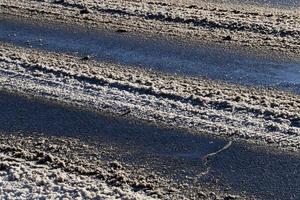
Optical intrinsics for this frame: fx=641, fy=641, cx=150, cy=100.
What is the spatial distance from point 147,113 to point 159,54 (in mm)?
2017

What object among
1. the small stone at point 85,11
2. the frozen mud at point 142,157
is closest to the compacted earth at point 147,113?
the frozen mud at point 142,157

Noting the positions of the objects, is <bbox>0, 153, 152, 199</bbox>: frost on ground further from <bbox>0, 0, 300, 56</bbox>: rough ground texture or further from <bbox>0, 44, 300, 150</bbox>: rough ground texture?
<bbox>0, 0, 300, 56</bbox>: rough ground texture

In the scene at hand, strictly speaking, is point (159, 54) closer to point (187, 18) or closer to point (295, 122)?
point (187, 18)

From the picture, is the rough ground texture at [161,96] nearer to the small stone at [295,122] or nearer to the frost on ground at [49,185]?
the small stone at [295,122]

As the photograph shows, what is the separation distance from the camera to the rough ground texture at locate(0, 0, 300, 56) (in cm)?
1029

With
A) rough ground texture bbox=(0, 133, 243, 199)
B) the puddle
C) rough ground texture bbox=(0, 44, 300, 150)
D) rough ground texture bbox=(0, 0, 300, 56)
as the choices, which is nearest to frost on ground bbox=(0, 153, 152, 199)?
rough ground texture bbox=(0, 133, 243, 199)

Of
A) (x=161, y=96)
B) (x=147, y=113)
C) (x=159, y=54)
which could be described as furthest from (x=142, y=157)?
(x=159, y=54)

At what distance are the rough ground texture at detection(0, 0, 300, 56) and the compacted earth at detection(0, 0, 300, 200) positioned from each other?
0.11 feet

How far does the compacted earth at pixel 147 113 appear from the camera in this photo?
267 inches

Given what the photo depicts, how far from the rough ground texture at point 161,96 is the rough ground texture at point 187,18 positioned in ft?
5.31

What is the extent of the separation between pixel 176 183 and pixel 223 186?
496 millimetres

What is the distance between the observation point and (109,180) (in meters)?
6.77

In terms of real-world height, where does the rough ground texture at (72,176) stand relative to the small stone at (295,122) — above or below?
below

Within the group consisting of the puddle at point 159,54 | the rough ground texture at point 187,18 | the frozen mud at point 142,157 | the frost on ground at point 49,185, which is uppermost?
the rough ground texture at point 187,18
